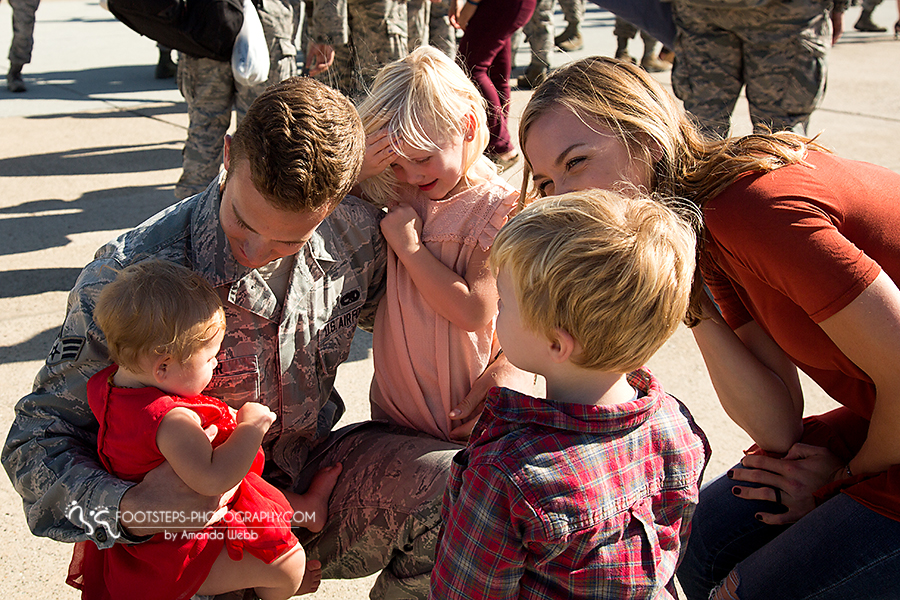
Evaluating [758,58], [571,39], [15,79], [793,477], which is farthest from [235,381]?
[571,39]

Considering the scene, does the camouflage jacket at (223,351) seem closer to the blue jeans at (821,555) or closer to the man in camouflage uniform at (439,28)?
the blue jeans at (821,555)

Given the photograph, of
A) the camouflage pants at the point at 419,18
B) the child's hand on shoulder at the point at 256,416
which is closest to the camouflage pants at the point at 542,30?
the camouflage pants at the point at 419,18

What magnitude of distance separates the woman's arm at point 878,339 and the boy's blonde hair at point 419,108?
935 mm

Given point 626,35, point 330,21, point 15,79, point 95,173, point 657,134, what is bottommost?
point 15,79

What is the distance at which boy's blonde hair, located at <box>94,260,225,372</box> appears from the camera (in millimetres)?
1456

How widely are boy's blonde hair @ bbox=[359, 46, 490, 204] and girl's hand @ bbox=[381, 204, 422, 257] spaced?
0.08m

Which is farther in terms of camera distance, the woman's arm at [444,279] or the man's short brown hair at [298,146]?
the woman's arm at [444,279]

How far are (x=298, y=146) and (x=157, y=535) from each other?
2.67 ft

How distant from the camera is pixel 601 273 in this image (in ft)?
4.03

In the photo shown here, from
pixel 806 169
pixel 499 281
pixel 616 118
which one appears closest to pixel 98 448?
pixel 499 281

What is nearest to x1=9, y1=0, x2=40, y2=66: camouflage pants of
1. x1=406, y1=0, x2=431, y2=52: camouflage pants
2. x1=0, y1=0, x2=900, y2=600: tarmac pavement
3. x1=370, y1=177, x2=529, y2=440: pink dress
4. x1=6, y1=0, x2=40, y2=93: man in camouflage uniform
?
x1=6, y1=0, x2=40, y2=93: man in camouflage uniform

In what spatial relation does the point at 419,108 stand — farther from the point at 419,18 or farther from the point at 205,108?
the point at 419,18

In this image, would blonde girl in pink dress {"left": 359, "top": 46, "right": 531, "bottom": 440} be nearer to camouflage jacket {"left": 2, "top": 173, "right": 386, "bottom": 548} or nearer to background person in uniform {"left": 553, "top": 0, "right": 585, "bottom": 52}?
camouflage jacket {"left": 2, "top": 173, "right": 386, "bottom": 548}

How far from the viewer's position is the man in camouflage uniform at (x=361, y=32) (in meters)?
4.46
